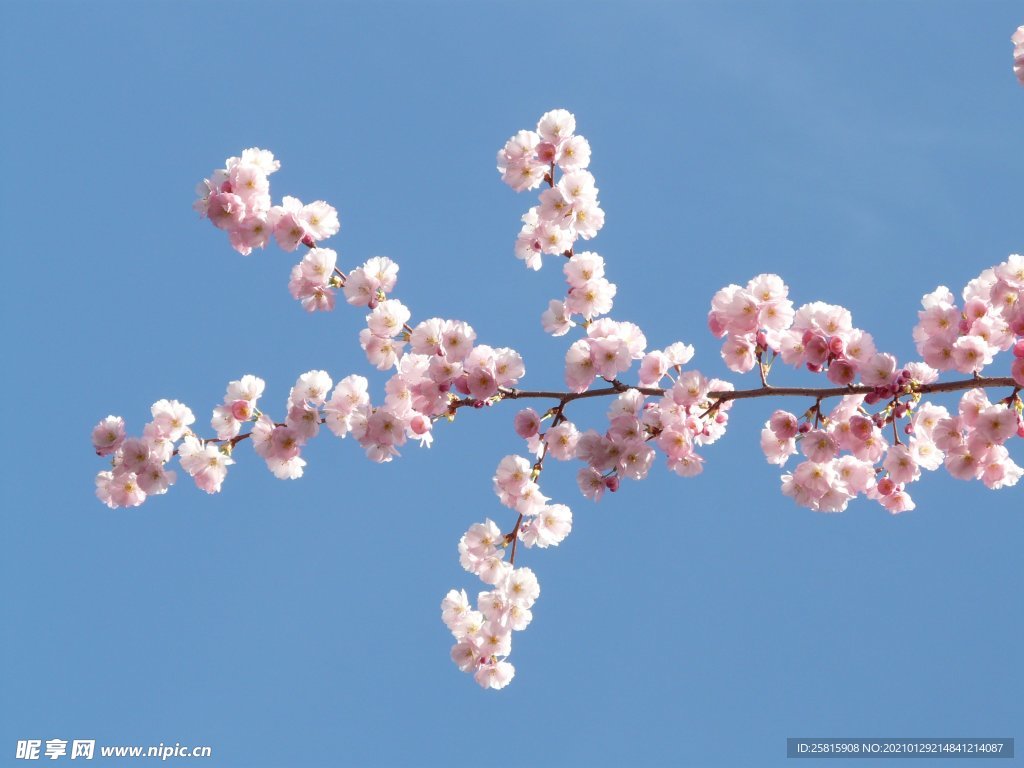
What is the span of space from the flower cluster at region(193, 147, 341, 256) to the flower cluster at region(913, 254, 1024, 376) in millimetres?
4416

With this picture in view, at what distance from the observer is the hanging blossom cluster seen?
5.81 m

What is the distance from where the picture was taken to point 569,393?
241 inches

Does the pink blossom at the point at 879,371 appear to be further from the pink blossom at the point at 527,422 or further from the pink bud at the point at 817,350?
the pink blossom at the point at 527,422

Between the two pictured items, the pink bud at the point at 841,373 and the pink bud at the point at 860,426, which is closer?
the pink bud at the point at 841,373

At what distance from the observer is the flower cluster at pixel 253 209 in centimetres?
687

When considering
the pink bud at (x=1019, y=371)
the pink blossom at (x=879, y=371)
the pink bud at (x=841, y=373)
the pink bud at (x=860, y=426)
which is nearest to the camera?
the pink bud at (x=1019, y=371)

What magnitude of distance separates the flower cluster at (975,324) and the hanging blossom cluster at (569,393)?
1cm

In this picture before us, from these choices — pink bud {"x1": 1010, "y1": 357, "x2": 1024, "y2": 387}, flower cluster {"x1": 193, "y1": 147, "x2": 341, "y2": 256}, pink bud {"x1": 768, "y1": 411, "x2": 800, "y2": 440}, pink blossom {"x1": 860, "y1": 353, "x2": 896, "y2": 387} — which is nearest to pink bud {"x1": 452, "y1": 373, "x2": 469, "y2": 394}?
flower cluster {"x1": 193, "y1": 147, "x2": 341, "y2": 256}

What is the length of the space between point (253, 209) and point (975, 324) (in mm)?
5107

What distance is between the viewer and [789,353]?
5902 millimetres


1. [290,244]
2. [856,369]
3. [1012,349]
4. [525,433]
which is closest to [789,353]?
[856,369]

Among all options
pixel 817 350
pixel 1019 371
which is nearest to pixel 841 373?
pixel 817 350

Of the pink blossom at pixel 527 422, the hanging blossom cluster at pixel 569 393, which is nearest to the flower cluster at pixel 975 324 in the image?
the hanging blossom cluster at pixel 569 393

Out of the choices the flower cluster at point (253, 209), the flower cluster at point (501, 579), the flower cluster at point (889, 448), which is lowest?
the flower cluster at point (501, 579)
